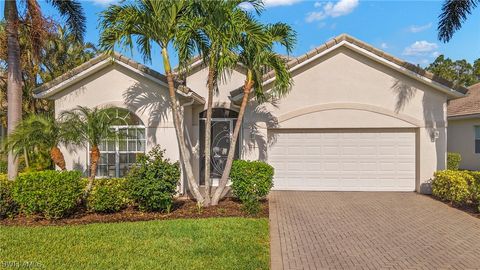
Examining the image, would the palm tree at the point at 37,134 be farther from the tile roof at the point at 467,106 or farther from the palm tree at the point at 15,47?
the tile roof at the point at 467,106

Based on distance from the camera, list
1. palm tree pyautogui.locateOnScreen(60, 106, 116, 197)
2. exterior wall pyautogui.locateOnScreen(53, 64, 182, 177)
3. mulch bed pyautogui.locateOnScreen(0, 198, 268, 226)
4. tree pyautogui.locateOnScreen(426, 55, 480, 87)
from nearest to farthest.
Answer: mulch bed pyautogui.locateOnScreen(0, 198, 268, 226)
palm tree pyautogui.locateOnScreen(60, 106, 116, 197)
exterior wall pyautogui.locateOnScreen(53, 64, 182, 177)
tree pyautogui.locateOnScreen(426, 55, 480, 87)

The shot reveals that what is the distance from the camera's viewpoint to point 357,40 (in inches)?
490

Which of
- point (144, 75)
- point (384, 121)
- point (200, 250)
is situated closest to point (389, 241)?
point (200, 250)

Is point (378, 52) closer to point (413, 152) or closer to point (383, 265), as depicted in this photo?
point (413, 152)

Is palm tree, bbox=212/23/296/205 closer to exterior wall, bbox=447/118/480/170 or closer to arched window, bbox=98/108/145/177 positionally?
arched window, bbox=98/108/145/177

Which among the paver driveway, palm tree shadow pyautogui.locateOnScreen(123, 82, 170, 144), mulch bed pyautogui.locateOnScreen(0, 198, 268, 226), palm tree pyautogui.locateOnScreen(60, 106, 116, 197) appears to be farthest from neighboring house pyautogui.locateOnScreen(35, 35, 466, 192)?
mulch bed pyautogui.locateOnScreen(0, 198, 268, 226)

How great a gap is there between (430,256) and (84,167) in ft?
33.7

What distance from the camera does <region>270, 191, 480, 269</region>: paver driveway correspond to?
6.07 m

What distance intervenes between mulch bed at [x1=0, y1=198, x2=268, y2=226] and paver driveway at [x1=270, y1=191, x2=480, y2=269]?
1.13m

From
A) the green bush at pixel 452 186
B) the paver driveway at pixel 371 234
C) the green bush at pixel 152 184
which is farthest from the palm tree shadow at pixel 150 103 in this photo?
the green bush at pixel 452 186

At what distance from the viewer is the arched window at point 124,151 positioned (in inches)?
472

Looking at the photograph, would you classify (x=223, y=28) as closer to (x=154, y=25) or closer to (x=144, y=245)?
(x=154, y=25)

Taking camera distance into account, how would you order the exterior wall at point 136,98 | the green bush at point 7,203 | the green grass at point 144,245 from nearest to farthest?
1. the green grass at point 144,245
2. the green bush at point 7,203
3. the exterior wall at point 136,98

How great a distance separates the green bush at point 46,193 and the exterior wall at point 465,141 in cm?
1974
